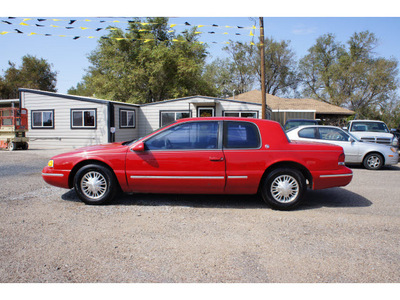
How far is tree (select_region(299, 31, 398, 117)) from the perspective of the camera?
3962cm

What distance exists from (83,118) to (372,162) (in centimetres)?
1538

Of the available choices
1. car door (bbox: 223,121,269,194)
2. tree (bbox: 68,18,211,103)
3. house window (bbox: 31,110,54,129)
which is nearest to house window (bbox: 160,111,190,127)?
house window (bbox: 31,110,54,129)

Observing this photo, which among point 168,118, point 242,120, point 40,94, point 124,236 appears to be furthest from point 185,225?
point 40,94

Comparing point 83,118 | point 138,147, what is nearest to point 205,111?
point 83,118

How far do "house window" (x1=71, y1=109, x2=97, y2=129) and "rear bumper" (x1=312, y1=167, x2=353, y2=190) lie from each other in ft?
50.1

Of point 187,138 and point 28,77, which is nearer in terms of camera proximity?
point 187,138

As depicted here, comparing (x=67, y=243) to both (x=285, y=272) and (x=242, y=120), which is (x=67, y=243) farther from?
(x=242, y=120)

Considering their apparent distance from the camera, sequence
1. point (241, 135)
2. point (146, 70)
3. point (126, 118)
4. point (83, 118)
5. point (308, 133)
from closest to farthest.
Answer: point (241, 135), point (308, 133), point (83, 118), point (126, 118), point (146, 70)

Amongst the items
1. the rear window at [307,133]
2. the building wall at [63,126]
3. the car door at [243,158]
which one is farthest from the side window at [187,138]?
the building wall at [63,126]

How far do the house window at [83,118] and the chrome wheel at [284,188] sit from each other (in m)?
15.0

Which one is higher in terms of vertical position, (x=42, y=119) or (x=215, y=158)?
(x=42, y=119)

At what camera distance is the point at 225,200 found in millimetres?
5656

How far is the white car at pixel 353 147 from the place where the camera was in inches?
395

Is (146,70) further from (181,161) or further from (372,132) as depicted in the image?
(181,161)
